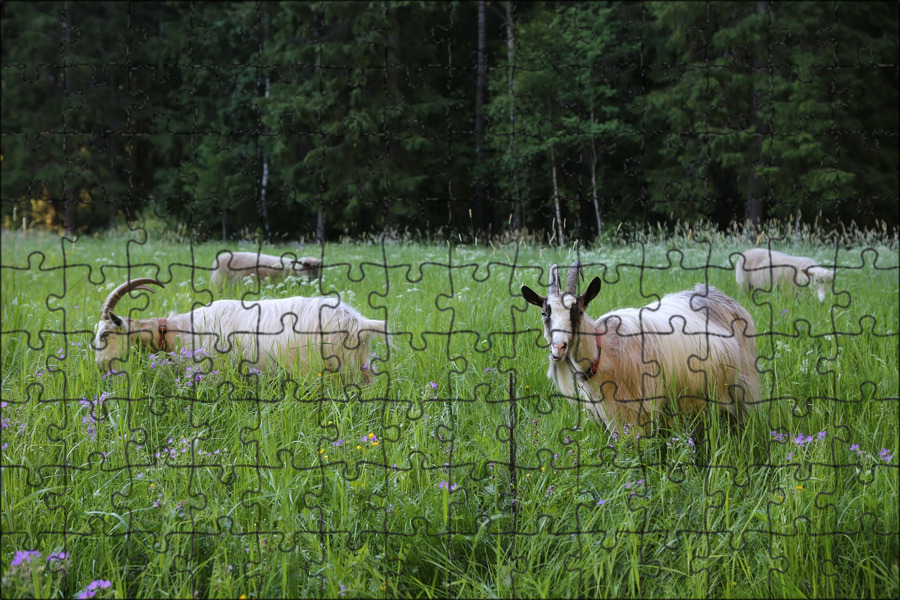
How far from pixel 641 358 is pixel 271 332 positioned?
2692 millimetres

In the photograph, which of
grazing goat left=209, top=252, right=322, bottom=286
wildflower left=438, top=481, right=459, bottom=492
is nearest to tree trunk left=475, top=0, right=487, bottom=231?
grazing goat left=209, top=252, right=322, bottom=286

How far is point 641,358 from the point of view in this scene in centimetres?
445

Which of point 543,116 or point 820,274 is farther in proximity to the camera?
point 543,116

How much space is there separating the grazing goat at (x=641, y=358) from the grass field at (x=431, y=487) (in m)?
0.19

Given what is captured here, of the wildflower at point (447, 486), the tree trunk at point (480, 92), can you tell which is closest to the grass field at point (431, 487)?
the wildflower at point (447, 486)

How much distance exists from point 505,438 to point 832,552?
1737 mm

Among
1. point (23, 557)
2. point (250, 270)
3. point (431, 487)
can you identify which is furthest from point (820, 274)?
point (23, 557)

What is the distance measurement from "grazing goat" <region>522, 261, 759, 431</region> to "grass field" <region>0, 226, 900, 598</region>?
194mm

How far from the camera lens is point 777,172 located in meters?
15.5

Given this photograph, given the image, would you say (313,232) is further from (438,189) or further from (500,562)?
(500,562)

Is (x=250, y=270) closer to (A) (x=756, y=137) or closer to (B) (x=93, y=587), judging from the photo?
(B) (x=93, y=587)

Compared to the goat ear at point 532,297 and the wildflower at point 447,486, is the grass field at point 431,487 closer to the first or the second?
the wildflower at point 447,486

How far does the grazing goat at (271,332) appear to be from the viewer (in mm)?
5047
